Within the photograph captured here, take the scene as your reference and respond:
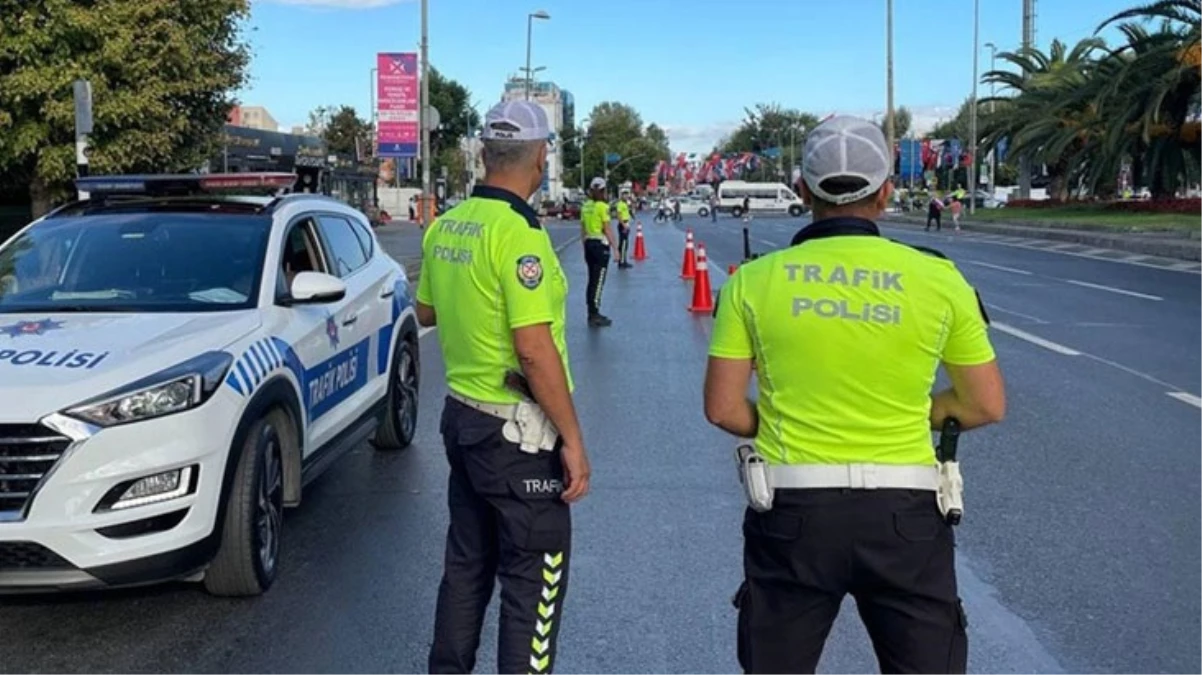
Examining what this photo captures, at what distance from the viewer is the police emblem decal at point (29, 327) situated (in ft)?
16.6

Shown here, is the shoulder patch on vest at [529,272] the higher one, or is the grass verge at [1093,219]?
the grass verge at [1093,219]

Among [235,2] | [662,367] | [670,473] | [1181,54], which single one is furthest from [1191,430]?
[1181,54]

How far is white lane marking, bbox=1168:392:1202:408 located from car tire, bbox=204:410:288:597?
24.2 feet

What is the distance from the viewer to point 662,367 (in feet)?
39.3

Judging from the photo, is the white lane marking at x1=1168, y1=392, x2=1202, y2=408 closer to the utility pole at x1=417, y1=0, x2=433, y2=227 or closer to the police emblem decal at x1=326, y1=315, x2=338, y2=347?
the police emblem decal at x1=326, y1=315, x2=338, y2=347

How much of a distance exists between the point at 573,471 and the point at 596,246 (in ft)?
42.2

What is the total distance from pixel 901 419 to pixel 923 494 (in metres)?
0.18

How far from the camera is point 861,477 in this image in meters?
2.72

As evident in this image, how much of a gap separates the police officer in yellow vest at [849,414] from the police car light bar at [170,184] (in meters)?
4.43

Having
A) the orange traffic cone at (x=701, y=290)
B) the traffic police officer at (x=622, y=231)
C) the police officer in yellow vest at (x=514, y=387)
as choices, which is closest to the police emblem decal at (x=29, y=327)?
the police officer in yellow vest at (x=514, y=387)

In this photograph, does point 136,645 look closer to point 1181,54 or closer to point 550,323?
point 550,323

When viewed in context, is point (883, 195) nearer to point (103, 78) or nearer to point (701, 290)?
point (701, 290)

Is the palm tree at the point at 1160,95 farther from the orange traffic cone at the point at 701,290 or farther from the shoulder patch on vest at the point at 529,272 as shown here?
the shoulder patch on vest at the point at 529,272

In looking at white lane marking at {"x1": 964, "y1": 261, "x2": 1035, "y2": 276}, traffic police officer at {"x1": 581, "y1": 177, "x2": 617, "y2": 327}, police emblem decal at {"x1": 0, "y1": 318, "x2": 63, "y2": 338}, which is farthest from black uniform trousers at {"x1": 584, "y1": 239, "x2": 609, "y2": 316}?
white lane marking at {"x1": 964, "y1": 261, "x2": 1035, "y2": 276}
